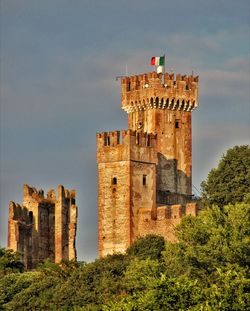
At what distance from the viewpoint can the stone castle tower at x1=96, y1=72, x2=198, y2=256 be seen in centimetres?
12069

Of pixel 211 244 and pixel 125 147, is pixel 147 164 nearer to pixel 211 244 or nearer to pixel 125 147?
pixel 125 147

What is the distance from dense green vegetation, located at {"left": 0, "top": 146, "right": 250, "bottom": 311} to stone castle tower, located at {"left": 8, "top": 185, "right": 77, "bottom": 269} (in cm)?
1226

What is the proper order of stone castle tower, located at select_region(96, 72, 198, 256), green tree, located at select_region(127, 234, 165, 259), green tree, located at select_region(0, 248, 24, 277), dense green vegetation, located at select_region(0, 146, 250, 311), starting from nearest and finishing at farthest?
1. dense green vegetation, located at select_region(0, 146, 250, 311)
2. green tree, located at select_region(127, 234, 165, 259)
3. green tree, located at select_region(0, 248, 24, 277)
4. stone castle tower, located at select_region(96, 72, 198, 256)

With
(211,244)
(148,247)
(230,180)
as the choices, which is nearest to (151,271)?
(211,244)

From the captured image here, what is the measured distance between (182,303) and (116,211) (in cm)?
3068

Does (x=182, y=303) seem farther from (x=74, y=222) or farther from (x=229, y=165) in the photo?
(x=74, y=222)

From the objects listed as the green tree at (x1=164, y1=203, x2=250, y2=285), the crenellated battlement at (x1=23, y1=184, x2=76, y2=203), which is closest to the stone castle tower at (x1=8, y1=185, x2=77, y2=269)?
the crenellated battlement at (x1=23, y1=184, x2=76, y2=203)

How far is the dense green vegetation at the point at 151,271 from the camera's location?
330ft

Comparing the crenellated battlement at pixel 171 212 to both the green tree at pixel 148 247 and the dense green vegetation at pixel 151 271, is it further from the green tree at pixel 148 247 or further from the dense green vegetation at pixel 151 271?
the dense green vegetation at pixel 151 271

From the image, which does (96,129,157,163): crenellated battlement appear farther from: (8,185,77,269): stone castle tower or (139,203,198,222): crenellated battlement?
(8,185,77,269): stone castle tower

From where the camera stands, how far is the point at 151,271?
104438 millimetres

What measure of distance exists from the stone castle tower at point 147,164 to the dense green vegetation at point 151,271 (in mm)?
5297

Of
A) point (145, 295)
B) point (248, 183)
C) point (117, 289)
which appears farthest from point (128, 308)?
point (248, 183)

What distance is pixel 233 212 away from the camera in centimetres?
10662
